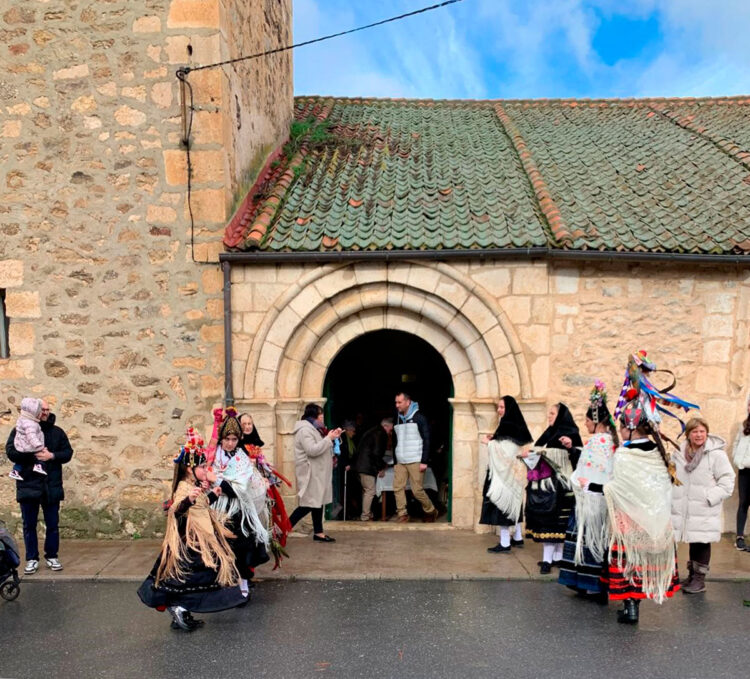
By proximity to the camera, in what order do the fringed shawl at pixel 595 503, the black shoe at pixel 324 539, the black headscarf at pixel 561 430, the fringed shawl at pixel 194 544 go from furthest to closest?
the black shoe at pixel 324 539 → the black headscarf at pixel 561 430 → the fringed shawl at pixel 595 503 → the fringed shawl at pixel 194 544

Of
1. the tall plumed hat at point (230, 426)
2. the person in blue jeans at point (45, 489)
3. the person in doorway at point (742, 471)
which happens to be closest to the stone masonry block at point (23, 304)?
the person in blue jeans at point (45, 489)

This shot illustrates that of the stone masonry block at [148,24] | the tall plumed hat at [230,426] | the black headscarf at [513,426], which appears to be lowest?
the black headscarf at [513,426]

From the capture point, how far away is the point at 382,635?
16.4 feet

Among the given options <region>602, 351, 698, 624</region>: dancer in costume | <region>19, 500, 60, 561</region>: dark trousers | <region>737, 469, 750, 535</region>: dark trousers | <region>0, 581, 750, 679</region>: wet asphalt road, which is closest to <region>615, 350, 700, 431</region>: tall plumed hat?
<region>602, 351, 698, 624</region>: dancer in costume

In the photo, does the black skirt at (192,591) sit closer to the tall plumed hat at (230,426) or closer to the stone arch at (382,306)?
the tall plumed hat at (230,426)

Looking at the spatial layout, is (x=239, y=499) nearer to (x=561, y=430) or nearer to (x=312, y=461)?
(x=312, y=461)

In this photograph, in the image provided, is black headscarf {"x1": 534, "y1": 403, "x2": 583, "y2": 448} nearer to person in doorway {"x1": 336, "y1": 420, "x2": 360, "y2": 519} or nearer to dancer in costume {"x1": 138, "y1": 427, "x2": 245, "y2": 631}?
dancer in costume {"x1": 138, "y1": 427, "x2": 245, "y2": 631}

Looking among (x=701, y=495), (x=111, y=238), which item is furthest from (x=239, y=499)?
(x=701, y=495)

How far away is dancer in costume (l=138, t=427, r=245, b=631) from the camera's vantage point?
4.91 meters

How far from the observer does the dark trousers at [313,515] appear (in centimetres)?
719

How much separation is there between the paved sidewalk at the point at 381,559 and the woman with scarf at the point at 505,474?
0.37 m

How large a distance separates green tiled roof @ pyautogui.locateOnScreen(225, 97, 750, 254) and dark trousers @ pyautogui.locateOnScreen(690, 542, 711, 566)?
10.6ft

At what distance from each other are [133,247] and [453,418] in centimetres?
424

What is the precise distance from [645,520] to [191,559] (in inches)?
140
